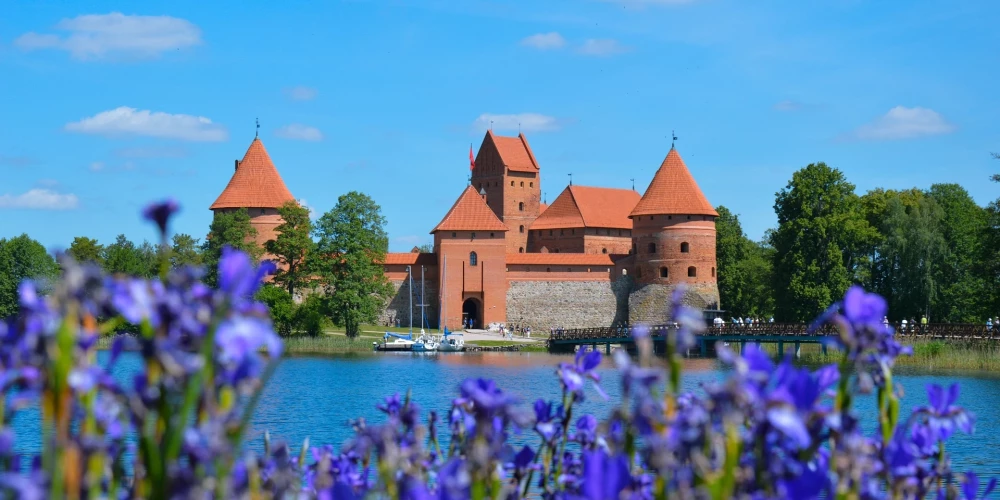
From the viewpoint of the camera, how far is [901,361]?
34.2 metres

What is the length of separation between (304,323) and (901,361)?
68.9ft

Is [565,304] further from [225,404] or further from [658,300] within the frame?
[225,404]

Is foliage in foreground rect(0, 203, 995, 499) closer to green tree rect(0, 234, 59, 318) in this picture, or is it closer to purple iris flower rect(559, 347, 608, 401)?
purple iris flower rect(559, 347, 608, 401)

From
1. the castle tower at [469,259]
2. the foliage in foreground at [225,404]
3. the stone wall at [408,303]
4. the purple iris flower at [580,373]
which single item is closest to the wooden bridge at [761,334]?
the castle tower at [469,259]

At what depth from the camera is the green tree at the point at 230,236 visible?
46469 mm

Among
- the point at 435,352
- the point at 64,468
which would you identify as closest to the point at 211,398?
the point at 64,468

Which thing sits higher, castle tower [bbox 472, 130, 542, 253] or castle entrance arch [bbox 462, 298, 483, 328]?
castle tower [bbox 472, 130, 542, 253]

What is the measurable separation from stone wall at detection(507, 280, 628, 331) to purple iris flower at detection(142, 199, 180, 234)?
51438 millimetres

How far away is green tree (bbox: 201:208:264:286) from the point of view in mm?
46469

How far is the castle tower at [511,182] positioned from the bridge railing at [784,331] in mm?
16944

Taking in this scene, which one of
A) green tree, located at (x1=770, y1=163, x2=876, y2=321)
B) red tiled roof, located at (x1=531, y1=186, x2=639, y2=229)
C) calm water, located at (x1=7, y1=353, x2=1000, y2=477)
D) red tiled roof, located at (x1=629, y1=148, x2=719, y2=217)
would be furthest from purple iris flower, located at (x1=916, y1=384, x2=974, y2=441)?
red tiled roof, located at (x1=531, y1=186, x2=639, y2=229)

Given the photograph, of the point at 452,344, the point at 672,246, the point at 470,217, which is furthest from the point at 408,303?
the point at 672,246

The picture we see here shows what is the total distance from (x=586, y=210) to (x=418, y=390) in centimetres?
3677

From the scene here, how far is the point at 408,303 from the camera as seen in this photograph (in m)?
52.6
